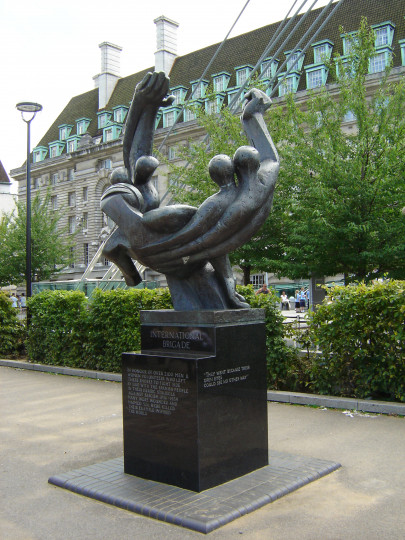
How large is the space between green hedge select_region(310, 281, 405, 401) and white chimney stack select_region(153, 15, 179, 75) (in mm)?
50670

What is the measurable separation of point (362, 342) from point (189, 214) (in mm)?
4493

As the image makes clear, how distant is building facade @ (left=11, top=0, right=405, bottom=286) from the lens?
41375mm

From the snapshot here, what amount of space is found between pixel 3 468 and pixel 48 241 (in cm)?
3332

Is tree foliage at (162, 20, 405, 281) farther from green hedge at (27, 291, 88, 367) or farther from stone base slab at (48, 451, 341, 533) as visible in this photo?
stone base slab at (48, 451, 341, 533)

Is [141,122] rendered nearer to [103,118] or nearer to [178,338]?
[178,338]

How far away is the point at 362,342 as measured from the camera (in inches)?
354

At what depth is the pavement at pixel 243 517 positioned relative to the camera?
15.0 feet

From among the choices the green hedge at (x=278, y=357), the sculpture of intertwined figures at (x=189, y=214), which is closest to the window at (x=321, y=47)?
the green hedge at (x=278, y=357)

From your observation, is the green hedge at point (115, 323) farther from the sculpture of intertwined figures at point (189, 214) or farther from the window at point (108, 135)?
the window at point (108, 135)

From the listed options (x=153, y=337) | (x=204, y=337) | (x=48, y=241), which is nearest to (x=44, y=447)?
(x=153, y=337)

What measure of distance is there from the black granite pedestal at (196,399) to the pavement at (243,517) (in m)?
0.69

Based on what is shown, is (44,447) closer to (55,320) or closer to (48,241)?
(55,320)

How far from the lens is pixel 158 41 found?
185 feet

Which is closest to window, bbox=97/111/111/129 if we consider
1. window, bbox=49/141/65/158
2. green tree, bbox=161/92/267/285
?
window, bbox=49/141/65/158
